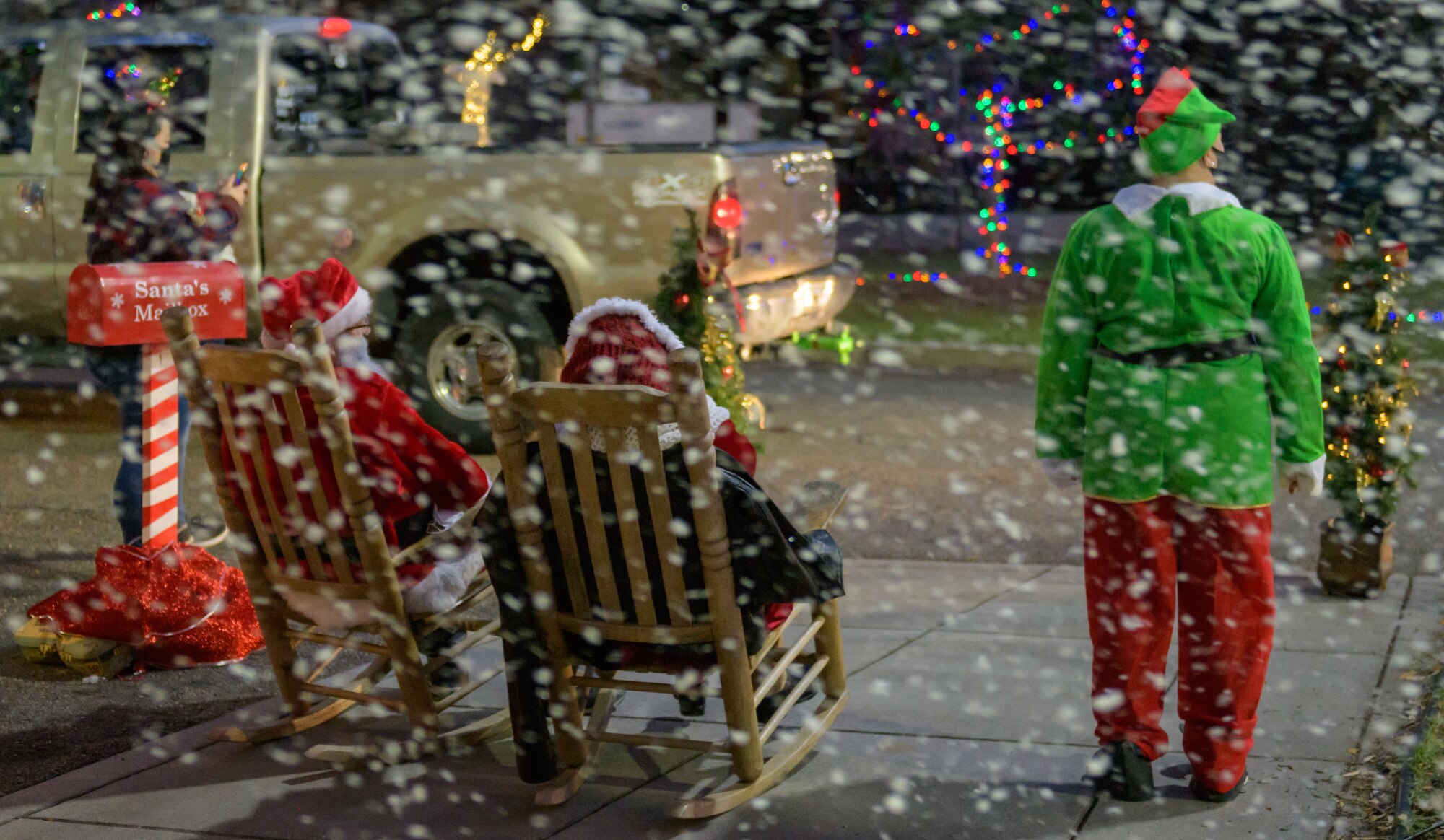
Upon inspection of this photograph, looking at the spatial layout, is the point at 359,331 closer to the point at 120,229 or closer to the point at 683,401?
the point at 683,401

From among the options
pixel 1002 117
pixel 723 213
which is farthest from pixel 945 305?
pixel 723 213

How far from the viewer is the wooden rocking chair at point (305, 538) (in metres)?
3.92

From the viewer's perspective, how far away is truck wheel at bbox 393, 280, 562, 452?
8562 millimetres

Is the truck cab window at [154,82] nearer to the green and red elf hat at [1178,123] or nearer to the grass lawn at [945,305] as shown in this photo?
the green and red elf hat at [1178,123]

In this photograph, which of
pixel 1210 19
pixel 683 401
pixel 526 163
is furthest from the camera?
pixel 1210 19

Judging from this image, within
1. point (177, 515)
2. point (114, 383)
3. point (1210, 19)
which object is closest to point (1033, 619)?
point (177, 515)

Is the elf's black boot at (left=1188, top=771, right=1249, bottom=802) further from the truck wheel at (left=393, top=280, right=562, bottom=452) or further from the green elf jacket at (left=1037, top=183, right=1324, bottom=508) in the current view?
the truck wheel at (left=393, top=280, right=562, bottom=452)

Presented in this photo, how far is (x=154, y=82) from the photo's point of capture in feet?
29.2

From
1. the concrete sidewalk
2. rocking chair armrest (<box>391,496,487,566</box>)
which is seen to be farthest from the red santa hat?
the concrete sidewalk

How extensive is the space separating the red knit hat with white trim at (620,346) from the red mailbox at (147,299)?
7.86 feet

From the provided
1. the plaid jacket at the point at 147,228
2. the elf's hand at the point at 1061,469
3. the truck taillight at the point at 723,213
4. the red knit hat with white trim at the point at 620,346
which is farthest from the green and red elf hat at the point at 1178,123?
the truck taillight at the point at 723,213

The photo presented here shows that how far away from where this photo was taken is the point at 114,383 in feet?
20.3

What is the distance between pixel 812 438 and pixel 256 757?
5.33 m

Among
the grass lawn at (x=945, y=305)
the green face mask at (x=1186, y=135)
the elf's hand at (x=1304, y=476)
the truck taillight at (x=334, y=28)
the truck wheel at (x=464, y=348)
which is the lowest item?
the grass lawn at (x=945, y=305)
